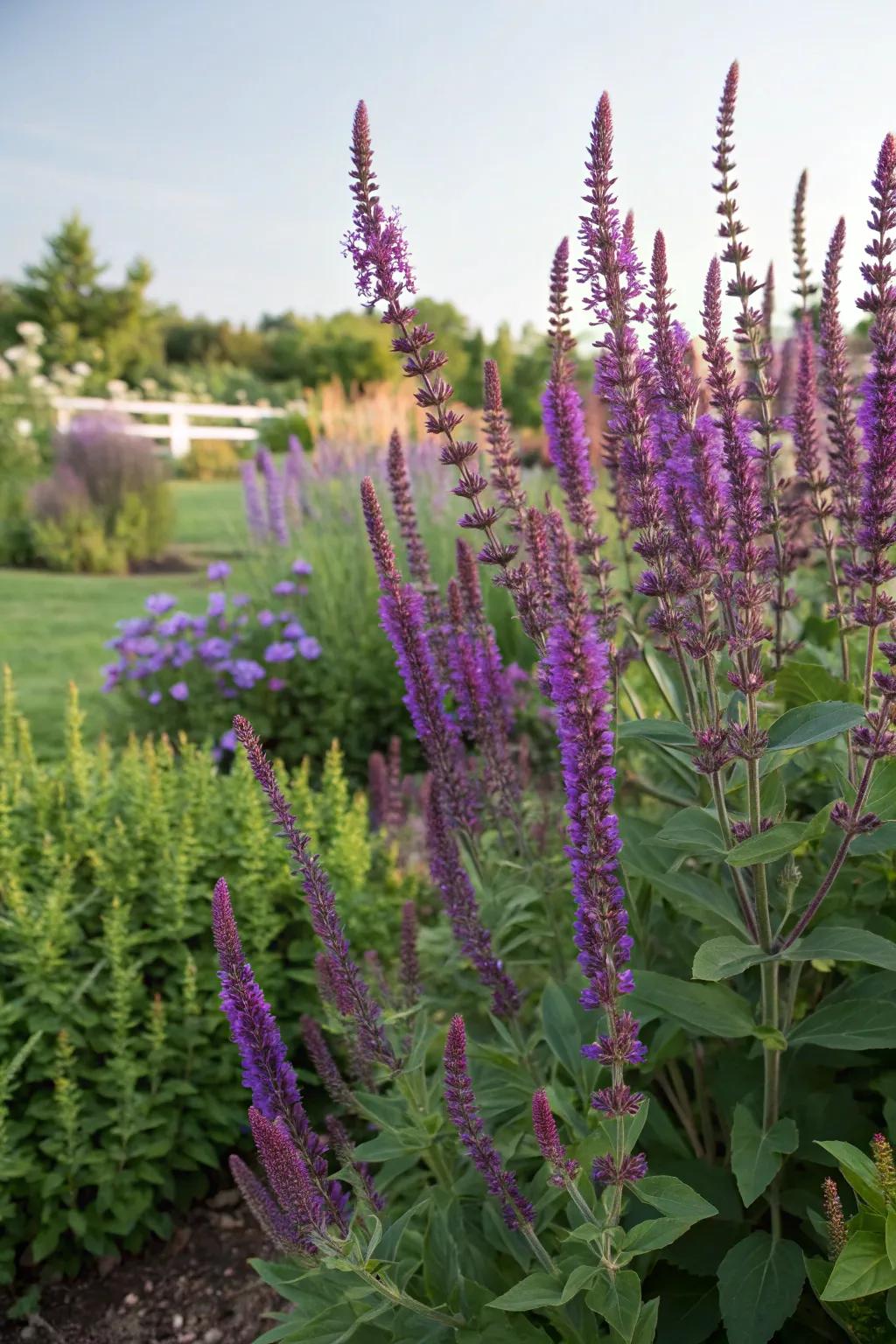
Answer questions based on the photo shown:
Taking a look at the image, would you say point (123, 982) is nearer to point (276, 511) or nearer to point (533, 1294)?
point (533, 1294)

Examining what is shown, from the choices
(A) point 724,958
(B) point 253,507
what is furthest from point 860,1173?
(B) point 253,507

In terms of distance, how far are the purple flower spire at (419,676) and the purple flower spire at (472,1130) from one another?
637 millimetres

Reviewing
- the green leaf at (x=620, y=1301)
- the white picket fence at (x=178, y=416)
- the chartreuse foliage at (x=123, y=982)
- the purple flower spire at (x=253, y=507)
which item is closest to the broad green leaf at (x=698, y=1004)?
the green leaf at (x=620, y=1301)

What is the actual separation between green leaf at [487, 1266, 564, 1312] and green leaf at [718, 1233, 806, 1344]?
1.31 feet

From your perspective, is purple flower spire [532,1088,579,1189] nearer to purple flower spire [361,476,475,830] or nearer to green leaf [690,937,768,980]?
green leaf [690,937,768,980]

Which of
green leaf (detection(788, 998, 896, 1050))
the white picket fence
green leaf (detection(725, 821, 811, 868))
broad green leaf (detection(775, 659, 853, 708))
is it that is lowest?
green leaf (detection(788, 998, 896, 1050))

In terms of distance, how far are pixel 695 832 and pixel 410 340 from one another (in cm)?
93

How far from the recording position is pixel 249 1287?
3098 millimetres

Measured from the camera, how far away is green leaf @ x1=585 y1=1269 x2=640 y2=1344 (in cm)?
157

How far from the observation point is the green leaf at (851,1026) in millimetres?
1891

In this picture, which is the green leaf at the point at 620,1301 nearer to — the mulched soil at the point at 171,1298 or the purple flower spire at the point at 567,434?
the purple flower spire at the point at 567,434

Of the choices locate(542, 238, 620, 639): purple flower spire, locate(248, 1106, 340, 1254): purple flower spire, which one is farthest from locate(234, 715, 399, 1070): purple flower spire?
locate(542, 238, 620, 639): purple flower spire

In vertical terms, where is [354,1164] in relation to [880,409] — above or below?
below

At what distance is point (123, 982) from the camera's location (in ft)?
10.2
